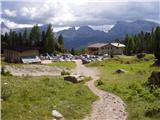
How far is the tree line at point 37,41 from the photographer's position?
165m

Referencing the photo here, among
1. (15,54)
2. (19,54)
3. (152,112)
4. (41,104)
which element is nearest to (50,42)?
(19,54)

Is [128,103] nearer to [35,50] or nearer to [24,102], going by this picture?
[24,102]

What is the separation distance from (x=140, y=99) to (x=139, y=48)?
150615 mm

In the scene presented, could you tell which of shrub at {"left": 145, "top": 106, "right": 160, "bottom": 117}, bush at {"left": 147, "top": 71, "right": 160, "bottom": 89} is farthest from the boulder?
bush at {"left": 147, "top": 71, "right": 160, "bottom": 89}

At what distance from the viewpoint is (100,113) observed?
2944 centimetres

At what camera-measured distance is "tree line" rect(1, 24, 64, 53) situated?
542 feet

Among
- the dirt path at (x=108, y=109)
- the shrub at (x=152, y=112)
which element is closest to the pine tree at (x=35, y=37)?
the dirt path at (x=108, y=109)

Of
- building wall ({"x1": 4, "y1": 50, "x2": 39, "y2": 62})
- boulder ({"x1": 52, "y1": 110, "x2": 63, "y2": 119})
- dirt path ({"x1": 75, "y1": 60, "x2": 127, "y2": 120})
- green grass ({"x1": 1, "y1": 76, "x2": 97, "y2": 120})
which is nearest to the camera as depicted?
green grass ({"x1": 1, "y1": 76, "x2": 97, "y2": 120})

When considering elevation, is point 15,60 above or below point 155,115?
below

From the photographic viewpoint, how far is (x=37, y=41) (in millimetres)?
179375

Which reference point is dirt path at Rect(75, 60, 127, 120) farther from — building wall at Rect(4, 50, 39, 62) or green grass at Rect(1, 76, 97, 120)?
building wall at Rect(4, 50, 39, 62)

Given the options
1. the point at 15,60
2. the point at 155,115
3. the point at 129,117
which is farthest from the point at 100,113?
the point at 15,60

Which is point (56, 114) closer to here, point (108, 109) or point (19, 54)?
point (108, 109)

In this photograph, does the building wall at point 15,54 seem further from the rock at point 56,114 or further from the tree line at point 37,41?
the rock at point 56,114
